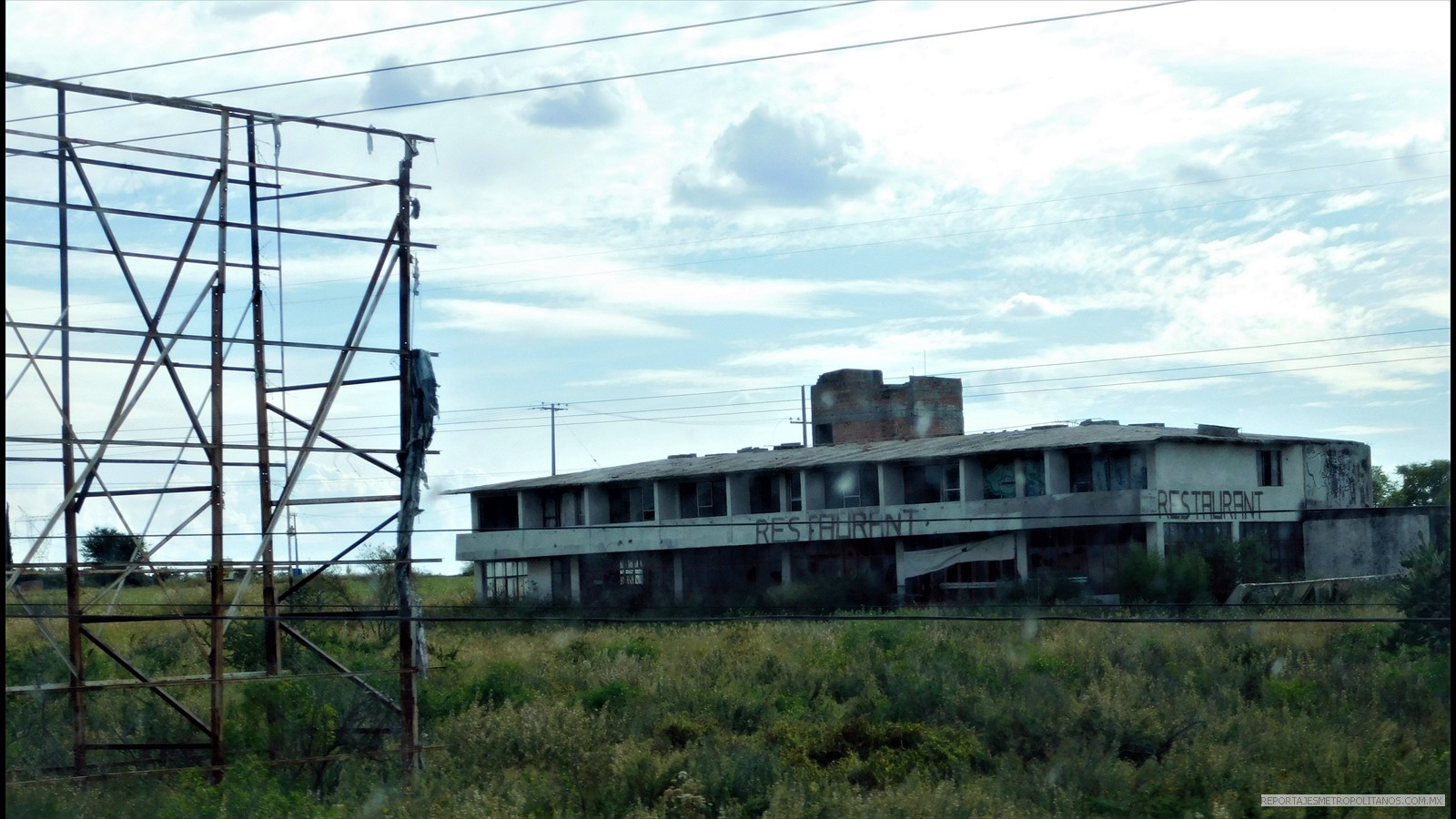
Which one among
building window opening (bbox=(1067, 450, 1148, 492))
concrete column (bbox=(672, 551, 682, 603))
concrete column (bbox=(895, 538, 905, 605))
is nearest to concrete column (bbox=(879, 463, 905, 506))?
concrete column (bbox=(895, 538, 905, 605))

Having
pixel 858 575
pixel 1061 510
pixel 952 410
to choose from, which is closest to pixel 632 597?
pixel 858 575

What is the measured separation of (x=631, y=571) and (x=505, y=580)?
305 inches

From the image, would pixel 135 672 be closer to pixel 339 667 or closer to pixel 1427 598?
pixel 339 667

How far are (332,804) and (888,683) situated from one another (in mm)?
10651

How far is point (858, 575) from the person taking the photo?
158ft

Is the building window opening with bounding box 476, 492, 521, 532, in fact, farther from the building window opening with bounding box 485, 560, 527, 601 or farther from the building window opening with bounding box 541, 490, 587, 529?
the building window opening with bounding box 485, 560, 527, 601

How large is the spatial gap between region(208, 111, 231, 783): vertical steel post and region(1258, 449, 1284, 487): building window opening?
39.5m

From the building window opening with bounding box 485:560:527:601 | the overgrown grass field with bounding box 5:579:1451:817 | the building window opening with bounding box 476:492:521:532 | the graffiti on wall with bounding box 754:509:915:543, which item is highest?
the building window opening with bounding box 476:492:521:532

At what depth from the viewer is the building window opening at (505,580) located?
5828cm

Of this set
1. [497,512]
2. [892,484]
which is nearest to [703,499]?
[892,484]

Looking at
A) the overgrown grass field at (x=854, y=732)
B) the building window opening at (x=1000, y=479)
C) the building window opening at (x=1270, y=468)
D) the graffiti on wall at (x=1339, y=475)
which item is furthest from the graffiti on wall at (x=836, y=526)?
the overgrown grass field at (x=854, y=732)

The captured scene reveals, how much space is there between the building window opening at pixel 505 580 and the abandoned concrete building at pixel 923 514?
9 centimetres

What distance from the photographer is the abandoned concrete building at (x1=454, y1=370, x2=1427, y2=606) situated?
4409 cm

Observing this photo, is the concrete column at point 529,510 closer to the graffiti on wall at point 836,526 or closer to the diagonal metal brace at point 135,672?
the graffiti on wall at point 836,526
